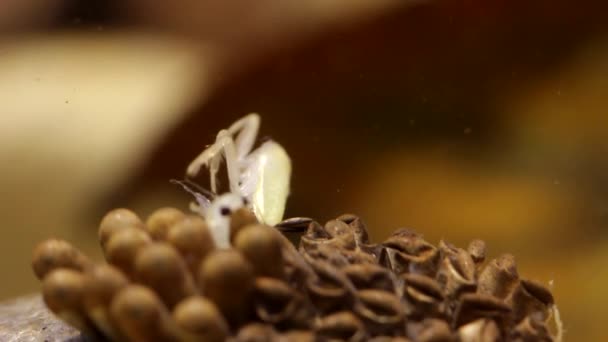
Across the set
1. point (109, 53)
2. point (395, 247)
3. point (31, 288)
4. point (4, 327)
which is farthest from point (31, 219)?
point (395, 247)

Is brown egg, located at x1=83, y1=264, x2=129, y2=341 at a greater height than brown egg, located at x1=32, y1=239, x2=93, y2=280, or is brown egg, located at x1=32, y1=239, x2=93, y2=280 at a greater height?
brown egg, located at x1=32, y1=239, x2=93, y2=280

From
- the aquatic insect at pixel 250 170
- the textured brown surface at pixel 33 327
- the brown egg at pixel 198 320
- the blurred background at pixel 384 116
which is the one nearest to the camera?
the brown egg at pixel 198 320

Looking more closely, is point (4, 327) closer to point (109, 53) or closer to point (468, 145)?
point (468, 145)

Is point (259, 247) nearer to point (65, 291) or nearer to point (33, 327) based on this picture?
point (65, 291)

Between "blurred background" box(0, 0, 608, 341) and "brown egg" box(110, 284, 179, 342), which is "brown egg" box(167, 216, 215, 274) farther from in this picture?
"blurred background" box(0, 0, 608, 341)

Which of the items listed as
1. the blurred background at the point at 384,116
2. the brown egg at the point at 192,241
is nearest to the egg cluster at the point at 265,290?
the brown egg at the point at 192,241

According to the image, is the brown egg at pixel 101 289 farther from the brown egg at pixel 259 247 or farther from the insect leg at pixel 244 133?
the insect leg at pixel 244 133

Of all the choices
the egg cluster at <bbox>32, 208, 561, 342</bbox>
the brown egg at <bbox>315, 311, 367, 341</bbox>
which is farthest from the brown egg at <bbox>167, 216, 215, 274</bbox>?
the brown egg at <bbox>315, 311, 367, 341</bbox>
